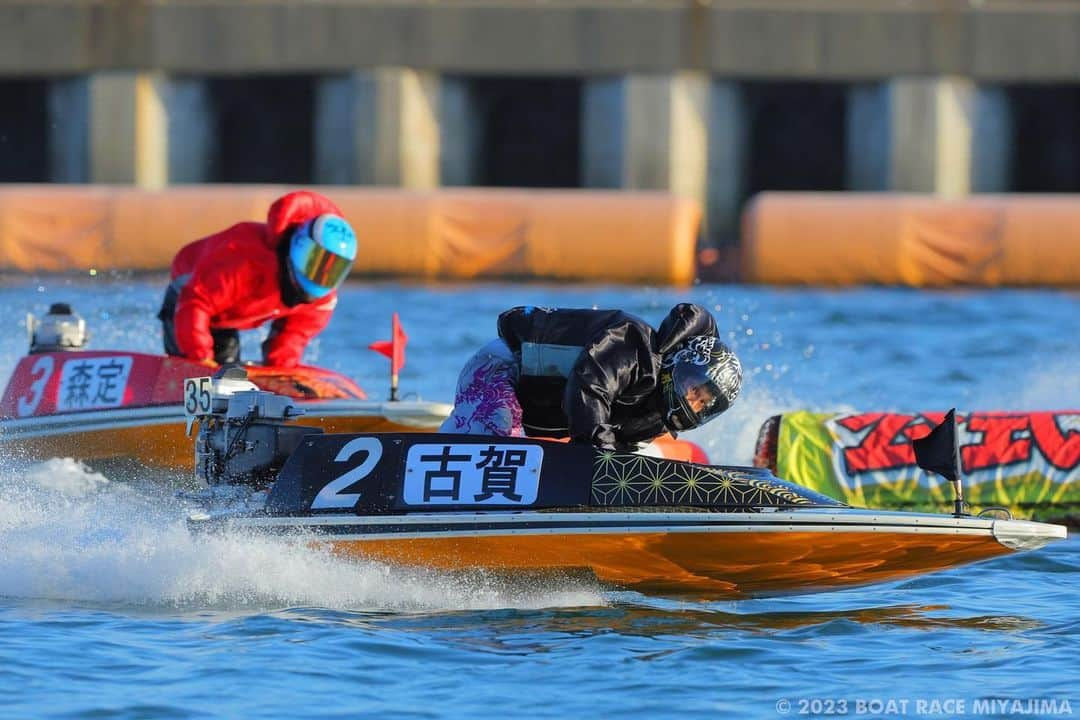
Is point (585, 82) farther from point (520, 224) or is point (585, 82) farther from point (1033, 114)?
point (1033, 114)

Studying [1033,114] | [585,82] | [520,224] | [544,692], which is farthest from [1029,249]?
[544,692]

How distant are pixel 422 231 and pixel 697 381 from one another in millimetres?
11879

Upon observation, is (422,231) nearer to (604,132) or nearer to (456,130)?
(604,132)

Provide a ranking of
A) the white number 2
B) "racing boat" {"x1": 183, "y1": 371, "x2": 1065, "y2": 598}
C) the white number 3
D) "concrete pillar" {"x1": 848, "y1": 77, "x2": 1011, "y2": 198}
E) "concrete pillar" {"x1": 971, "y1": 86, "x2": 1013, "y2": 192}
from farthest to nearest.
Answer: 1. "concrete pillar" {"x1": 971, "y1": 86, "x2": 1013, "y2": 192}
2. "concrete pillar" {"x1": 848, "y1": 77, "x2": 1011, "y2": 198}
3. the white number 3
4. the white number 2
5. "racing boat" {"x1": 183, "y1": 371, "x2": 1065, "y2": 598}

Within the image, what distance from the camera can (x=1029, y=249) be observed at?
58.8 ft

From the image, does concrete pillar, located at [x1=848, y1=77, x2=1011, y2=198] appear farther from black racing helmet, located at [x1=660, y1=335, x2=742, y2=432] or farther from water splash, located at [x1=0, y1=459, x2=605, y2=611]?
water splash, located at [x1=0, y1=459, x2=605, y2=611]

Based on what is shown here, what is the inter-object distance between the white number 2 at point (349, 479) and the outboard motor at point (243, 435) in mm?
363

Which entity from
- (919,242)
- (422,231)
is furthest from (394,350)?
(919,242)

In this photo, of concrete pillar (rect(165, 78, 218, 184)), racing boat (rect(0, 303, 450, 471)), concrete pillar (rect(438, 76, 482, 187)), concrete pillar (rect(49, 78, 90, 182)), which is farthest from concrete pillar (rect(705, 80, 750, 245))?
racing boat (rect(0, 303, 450, 471))

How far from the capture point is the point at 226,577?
7.11 metres

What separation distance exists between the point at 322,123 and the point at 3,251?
5.88 meters

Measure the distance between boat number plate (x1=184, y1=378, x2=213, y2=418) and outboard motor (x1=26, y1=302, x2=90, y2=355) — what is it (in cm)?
283

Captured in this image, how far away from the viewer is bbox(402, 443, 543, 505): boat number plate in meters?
6.88

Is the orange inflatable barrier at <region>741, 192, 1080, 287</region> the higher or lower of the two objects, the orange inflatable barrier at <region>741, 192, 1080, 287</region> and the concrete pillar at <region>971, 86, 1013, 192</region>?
the lower
